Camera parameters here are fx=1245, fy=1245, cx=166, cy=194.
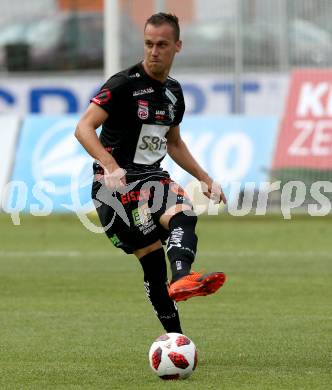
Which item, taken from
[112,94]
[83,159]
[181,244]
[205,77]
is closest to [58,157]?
[83,159]

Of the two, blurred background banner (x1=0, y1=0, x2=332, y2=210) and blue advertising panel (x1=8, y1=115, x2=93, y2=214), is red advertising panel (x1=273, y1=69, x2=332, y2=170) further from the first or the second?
blue advertising panel (x1=8, y1=115, x2=93, y2=214)

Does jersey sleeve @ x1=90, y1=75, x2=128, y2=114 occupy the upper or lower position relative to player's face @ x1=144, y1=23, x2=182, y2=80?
lower

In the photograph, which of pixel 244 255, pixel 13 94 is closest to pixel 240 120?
pixel 244 255

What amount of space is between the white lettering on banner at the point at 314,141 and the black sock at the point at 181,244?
516 inches

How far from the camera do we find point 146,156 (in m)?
8.63

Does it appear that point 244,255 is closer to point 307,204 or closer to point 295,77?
point 307,204

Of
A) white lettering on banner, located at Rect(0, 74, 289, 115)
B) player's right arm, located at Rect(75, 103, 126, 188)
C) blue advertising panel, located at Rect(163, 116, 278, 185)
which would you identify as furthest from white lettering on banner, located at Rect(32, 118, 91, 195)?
player's right arm, located at Rect(75, 103, 126, 188)

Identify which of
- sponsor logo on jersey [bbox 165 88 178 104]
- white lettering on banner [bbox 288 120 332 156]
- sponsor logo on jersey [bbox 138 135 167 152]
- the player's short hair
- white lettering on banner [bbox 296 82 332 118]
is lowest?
→ white lettering on banner [bbox 288 120 332 156]

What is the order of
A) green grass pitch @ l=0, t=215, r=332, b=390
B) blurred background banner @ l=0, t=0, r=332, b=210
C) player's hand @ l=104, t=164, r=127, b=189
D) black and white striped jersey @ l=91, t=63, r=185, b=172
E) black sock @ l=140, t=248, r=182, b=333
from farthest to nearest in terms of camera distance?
1. blurred background banner @ l=0, t=0, r=332, b=210
2. black sock @ l=140, t=248, r=182, b=333
3. black and white striped jersey @ l=91, t=63, r=185, b=172
4. green grass pitch @ l=0, t=215, r=332, b=390
5. player's hand @ l=104, t=164, r=127, b=189

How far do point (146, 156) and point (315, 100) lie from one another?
13.5m

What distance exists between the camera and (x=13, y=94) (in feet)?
91.4

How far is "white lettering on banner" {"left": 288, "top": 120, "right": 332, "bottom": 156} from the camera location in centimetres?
2123

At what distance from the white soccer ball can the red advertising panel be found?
13.1m

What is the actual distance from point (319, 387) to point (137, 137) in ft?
7.06
